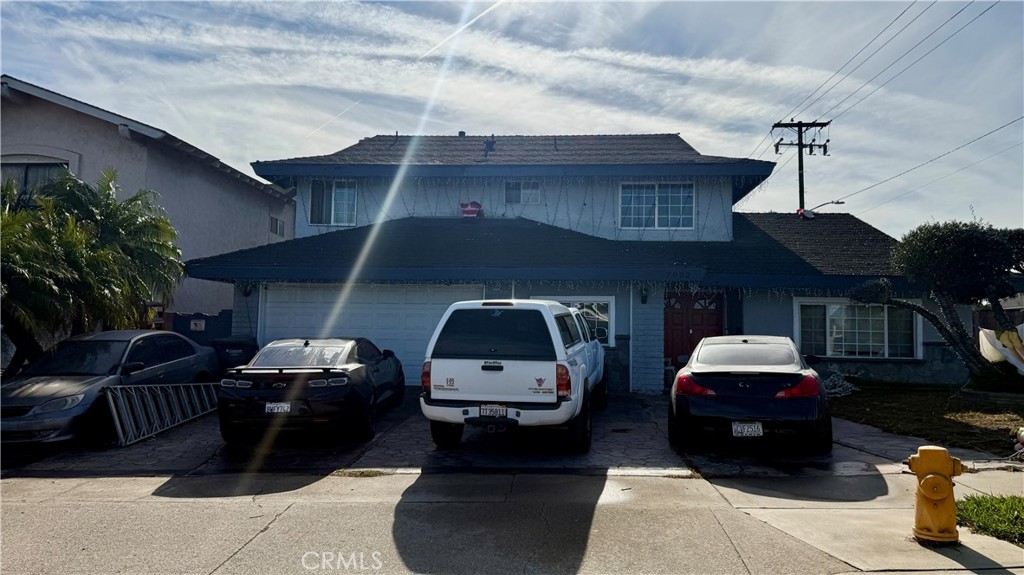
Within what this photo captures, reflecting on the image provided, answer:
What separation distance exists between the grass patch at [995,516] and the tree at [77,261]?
11.9 metres

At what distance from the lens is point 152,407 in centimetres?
977

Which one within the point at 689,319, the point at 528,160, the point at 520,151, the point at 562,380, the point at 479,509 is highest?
the point at 520,151

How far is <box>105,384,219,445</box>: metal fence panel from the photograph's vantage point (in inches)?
358

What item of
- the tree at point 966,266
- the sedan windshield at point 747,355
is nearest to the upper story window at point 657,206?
the tree at point 966,266

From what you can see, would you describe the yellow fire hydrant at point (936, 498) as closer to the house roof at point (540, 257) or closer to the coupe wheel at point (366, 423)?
the coupe wheel at point (366, 423)

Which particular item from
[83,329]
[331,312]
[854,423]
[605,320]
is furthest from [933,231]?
[83,329]

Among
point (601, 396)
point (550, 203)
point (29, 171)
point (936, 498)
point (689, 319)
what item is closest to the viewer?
point (936, 498)

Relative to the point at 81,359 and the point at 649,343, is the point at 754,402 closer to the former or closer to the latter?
the point at 649,343

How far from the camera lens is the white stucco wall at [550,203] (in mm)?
16516

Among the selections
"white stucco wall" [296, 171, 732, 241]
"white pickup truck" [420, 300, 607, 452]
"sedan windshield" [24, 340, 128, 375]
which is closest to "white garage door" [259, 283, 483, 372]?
"white stucco wall" [296, 171, 732, 241]

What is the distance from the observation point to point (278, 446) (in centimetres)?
899

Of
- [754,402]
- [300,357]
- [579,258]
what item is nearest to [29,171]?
[300,357]

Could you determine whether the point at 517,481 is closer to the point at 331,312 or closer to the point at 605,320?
the point at 605,320

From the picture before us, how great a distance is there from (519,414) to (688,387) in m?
2.16
